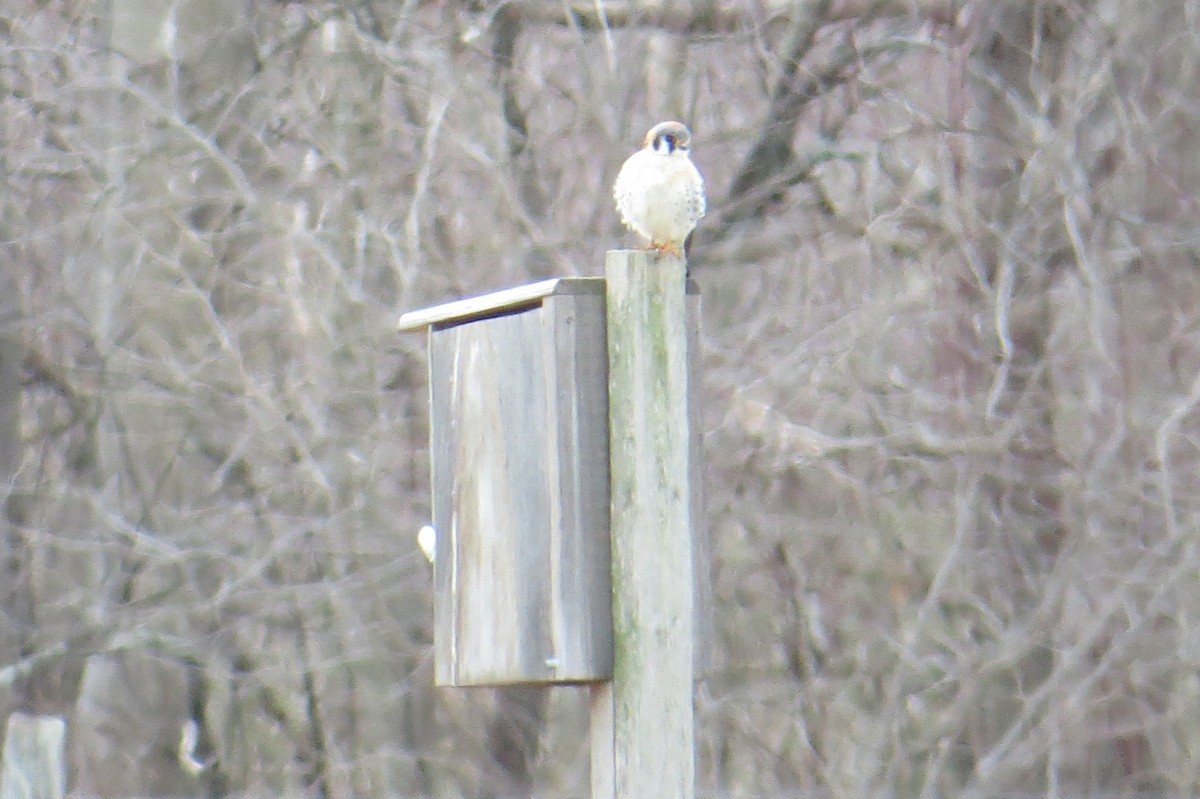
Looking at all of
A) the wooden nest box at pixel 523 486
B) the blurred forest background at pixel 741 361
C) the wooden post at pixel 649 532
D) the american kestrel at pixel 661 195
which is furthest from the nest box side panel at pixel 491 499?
the blurred forest background at pixel 741 361

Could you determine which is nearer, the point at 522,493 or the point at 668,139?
the point at 522,493

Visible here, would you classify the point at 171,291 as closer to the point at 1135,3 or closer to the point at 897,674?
the point at 897,674

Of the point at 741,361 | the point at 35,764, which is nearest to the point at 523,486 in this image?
the point at 35,764

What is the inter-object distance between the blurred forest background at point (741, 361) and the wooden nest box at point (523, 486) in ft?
10.1

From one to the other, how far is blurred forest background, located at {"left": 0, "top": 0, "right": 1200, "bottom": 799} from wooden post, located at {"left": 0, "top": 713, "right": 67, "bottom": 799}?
1.27m

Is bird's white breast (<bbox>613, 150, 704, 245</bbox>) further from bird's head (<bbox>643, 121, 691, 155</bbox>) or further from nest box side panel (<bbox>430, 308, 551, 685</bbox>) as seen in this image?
nest box side panel (<bbox>430, 308, 551, 685</bbox>)

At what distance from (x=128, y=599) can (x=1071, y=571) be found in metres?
3.28

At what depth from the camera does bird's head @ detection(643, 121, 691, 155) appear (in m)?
3.34

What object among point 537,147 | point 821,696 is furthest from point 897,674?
point 537,147

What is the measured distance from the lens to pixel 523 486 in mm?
2928

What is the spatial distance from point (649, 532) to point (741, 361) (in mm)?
3454

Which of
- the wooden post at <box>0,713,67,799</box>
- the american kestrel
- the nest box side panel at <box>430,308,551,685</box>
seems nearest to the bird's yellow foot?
the american kestrel

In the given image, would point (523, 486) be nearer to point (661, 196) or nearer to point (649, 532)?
point (649, 532)

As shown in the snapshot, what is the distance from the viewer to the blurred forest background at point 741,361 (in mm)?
6223
